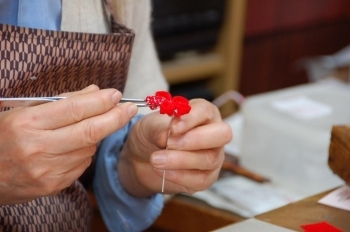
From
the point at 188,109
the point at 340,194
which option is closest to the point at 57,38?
the point at 188,109

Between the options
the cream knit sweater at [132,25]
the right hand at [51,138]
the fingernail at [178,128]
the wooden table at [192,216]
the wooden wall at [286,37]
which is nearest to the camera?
the right hand at [51,138]

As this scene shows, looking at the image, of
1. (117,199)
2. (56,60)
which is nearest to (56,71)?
(56,60)

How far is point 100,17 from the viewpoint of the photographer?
86cm

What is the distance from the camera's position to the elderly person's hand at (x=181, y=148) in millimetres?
714

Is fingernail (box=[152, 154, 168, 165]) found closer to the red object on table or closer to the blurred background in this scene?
the red object on table

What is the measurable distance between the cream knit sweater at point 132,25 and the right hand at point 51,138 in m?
0.21

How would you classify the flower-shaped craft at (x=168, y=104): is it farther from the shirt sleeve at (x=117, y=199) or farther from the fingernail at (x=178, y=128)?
the shirt sleeve at (x=117, y=199)

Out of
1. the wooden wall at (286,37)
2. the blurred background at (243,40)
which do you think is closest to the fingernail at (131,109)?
the blurred background at (243,40)

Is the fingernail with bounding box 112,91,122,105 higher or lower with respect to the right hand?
higher

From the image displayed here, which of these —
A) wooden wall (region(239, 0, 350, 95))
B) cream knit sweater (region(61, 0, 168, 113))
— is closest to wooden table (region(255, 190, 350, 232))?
cream knit sweater (region(61, 0, 168, 113))

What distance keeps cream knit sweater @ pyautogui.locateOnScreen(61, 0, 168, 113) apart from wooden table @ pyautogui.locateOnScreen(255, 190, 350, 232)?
35 centimetres

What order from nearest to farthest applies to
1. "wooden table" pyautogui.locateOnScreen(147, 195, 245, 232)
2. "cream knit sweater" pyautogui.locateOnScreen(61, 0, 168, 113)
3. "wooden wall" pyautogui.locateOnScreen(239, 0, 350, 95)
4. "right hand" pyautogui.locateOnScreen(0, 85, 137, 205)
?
"right hand" pyautogui.locateOnScreen(0, 85, 137, 205), "cream knit sweater" pyautogui.locateOnScreen(61, 0, 168, 113), "wooden table" pyautogui.locateOnScreen(147, 195, 245, 232), "wooden wall" pyautogui.locateOnScreen(239, 0, 350, 95)

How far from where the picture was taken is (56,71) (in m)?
0.76

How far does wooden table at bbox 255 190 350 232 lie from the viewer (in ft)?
2.19
